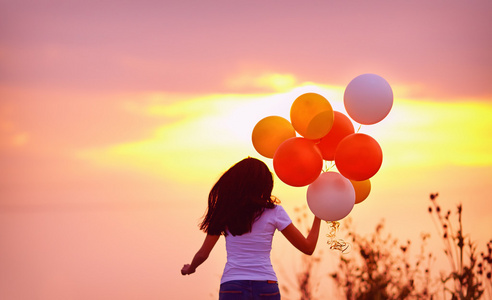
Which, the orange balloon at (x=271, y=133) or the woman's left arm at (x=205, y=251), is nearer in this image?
the woman's left arm at (x=205, y=251)

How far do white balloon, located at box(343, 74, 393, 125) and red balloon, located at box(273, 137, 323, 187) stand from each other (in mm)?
481

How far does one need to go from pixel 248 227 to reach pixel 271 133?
1244 mm

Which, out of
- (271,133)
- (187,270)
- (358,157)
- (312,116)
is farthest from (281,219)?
(271,133)

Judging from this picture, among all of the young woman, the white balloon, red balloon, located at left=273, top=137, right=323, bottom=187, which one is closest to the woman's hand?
the young woman

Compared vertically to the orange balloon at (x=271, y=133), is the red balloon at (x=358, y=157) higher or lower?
lower

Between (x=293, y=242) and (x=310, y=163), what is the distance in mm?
724

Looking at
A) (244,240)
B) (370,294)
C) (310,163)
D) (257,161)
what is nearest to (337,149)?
(310,163)

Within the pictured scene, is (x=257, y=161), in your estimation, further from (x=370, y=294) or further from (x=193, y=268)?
(x=370, y=294)

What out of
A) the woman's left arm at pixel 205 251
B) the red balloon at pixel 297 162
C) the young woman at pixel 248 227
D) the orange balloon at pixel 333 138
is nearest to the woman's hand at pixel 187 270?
the woman's left arm at pixel 205 251

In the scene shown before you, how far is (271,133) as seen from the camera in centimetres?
529

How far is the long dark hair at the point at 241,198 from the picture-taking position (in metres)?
4.27

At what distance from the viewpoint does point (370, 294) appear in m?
6.68

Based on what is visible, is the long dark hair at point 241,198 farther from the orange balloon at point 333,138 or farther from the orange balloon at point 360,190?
the orange balloon at point 360,190

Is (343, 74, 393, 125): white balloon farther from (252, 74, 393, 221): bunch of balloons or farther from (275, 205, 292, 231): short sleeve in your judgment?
(275, 205, 292, 231): short sleeve
